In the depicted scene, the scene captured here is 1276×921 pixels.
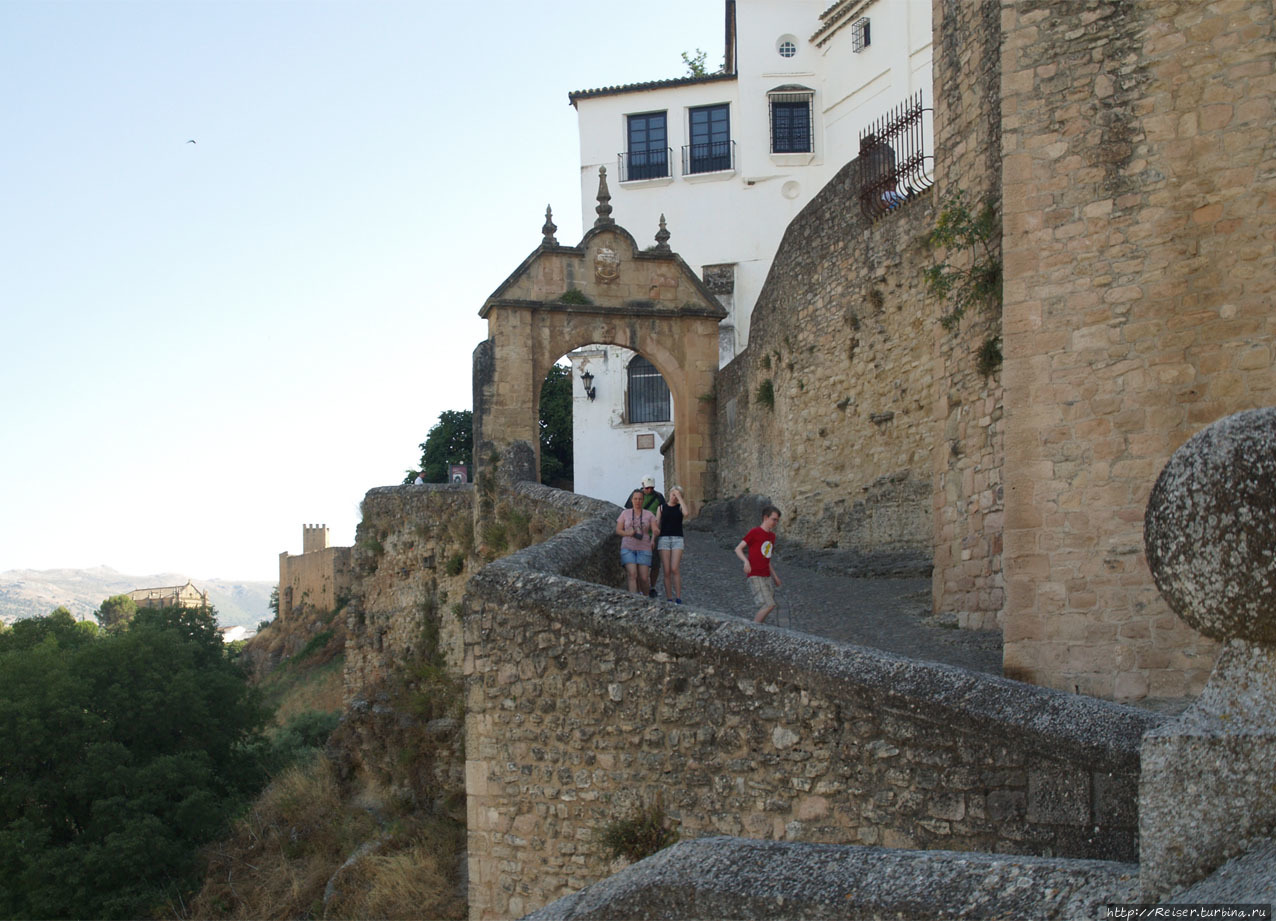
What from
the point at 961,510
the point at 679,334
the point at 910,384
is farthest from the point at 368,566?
the point at 961,510

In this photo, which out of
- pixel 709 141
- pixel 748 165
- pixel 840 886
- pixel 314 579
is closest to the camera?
pixel 840 886

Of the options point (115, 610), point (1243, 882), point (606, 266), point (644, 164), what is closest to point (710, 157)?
point (644, 164)

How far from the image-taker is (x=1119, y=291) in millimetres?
7988

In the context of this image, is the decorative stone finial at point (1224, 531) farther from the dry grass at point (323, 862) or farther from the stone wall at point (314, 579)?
the stone wall at point (314, 579)

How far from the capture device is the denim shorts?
10562 millimetres

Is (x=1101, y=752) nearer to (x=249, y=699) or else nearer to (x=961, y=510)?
(x=961, y=510)

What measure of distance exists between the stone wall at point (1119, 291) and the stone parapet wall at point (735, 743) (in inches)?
123

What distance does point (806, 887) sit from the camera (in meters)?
3.04

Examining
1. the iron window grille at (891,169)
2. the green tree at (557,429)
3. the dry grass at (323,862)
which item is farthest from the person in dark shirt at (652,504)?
the green tree at (557,429)

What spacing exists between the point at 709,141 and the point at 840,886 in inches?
1278

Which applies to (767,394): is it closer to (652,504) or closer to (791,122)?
(652,504)

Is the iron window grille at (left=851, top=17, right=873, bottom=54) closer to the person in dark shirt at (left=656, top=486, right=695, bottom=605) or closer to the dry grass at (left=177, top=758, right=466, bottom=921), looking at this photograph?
the dry grass at (left=177, top=758, right=466, bottom=921)

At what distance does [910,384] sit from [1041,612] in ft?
22.4

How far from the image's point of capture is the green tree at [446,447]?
40562 millimetres
